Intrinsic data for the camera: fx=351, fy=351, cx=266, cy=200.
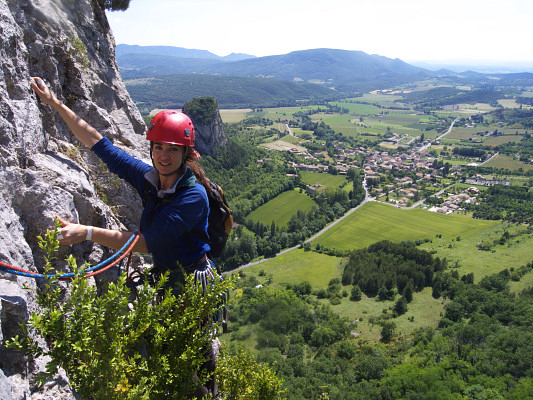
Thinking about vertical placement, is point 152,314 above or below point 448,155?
above

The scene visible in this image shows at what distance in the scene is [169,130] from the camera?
3.86 metres

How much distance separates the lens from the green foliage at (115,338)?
2764 millimetres

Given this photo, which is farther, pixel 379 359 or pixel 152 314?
pixel 379 359

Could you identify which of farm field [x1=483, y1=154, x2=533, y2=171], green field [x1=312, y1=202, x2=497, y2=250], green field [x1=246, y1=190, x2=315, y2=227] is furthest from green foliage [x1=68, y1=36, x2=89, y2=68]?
farm field [x1=483, y1=154, x2=533, y2=171]

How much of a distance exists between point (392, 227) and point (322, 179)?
110 feet

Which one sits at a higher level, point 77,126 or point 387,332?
point 77,126

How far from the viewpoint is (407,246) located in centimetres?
6244

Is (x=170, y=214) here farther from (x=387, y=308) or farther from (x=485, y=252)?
(x=485, y=252)

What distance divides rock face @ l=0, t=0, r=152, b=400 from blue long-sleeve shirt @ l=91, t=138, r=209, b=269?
80 cm

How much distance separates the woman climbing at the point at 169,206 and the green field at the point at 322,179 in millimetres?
93033

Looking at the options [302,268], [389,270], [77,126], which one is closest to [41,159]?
[77,126]

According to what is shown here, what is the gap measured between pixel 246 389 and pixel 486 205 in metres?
94.5

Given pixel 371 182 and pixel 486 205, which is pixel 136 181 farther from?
pixel 371 182

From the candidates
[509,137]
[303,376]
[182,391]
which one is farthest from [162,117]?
[509,137]
